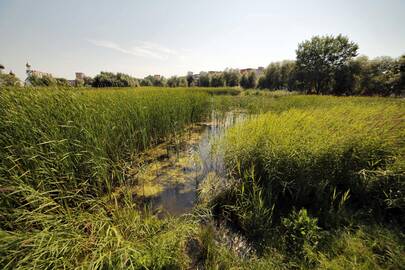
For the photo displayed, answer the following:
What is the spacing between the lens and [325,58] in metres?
27.6

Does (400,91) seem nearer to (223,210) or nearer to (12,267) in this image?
(223,210)

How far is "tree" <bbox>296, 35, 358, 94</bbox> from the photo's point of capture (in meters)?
27.2

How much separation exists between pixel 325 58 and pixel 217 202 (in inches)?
1385

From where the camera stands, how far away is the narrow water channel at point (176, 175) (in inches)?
127

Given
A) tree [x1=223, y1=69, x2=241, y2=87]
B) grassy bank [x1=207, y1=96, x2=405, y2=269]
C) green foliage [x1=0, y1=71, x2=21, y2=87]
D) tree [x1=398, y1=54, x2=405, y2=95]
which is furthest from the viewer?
tree [x1=223, y1=69, x2=241, y2=87]

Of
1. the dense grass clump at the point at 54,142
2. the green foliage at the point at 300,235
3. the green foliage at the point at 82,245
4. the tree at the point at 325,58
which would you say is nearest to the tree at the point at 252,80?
the tree at the point at 325,58

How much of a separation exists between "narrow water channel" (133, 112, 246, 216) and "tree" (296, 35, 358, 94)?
31.0 meters

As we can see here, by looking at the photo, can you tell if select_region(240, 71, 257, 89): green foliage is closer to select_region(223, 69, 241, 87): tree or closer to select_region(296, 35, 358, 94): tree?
select_region(223, 69, 241, 87): tree

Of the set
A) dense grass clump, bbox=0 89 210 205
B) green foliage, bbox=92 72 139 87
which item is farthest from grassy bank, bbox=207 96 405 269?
green foliage, bbox=92 72 139 87

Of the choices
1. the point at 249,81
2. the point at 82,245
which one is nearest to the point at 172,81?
the point at 249,81

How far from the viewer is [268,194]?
2.67 m

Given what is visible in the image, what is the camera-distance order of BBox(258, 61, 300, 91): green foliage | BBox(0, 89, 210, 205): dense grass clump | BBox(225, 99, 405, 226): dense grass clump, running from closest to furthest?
BBox(0, 89, 210, 205): dense grass clump → BBox(225, 99, 405, 226): dense grass clump → BBox(258, 61, 300, 91): green foliage

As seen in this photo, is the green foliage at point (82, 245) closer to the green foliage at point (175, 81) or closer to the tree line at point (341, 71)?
the tree line at point (341, 71)

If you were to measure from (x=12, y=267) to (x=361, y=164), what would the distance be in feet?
15.6
